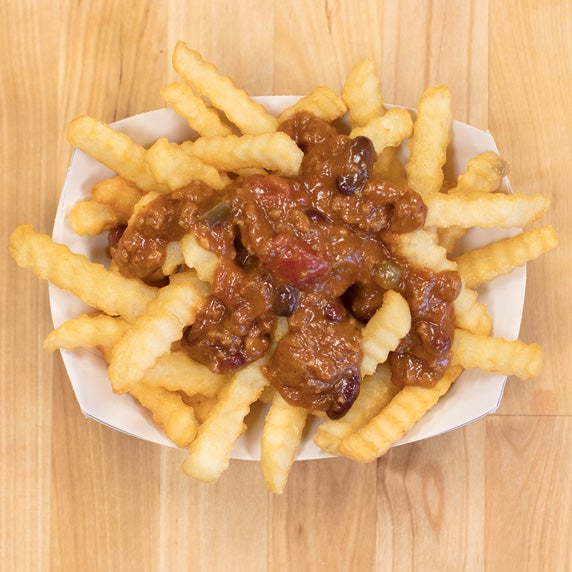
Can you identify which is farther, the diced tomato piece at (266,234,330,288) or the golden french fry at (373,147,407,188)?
the golden french fry at (373,147,407,188)

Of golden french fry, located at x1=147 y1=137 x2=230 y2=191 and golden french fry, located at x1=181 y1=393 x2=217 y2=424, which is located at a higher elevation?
golden french fry, located at x1=147 y1=137 x2=230 y2=191

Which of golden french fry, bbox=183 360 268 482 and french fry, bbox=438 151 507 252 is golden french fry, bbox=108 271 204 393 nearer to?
golden french fry, bbox=183 360 268 482

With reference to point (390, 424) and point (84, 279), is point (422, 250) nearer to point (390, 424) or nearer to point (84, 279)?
point (390, 424)

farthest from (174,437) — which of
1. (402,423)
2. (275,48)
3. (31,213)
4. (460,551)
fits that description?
(275,48)

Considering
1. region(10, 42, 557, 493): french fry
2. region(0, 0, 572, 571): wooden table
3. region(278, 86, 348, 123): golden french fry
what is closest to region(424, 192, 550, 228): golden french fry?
region(10, 42, 557, 493): french fry

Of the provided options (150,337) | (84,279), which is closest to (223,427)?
(150,337)

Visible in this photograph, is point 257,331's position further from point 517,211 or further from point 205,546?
point 205,546

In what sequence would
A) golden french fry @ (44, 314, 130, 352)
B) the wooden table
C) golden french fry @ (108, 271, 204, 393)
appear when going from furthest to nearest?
the wooden table → golden french fry @ (44, 314, 130, 352) → golden french fry @ (108, 271, 204, 393)
